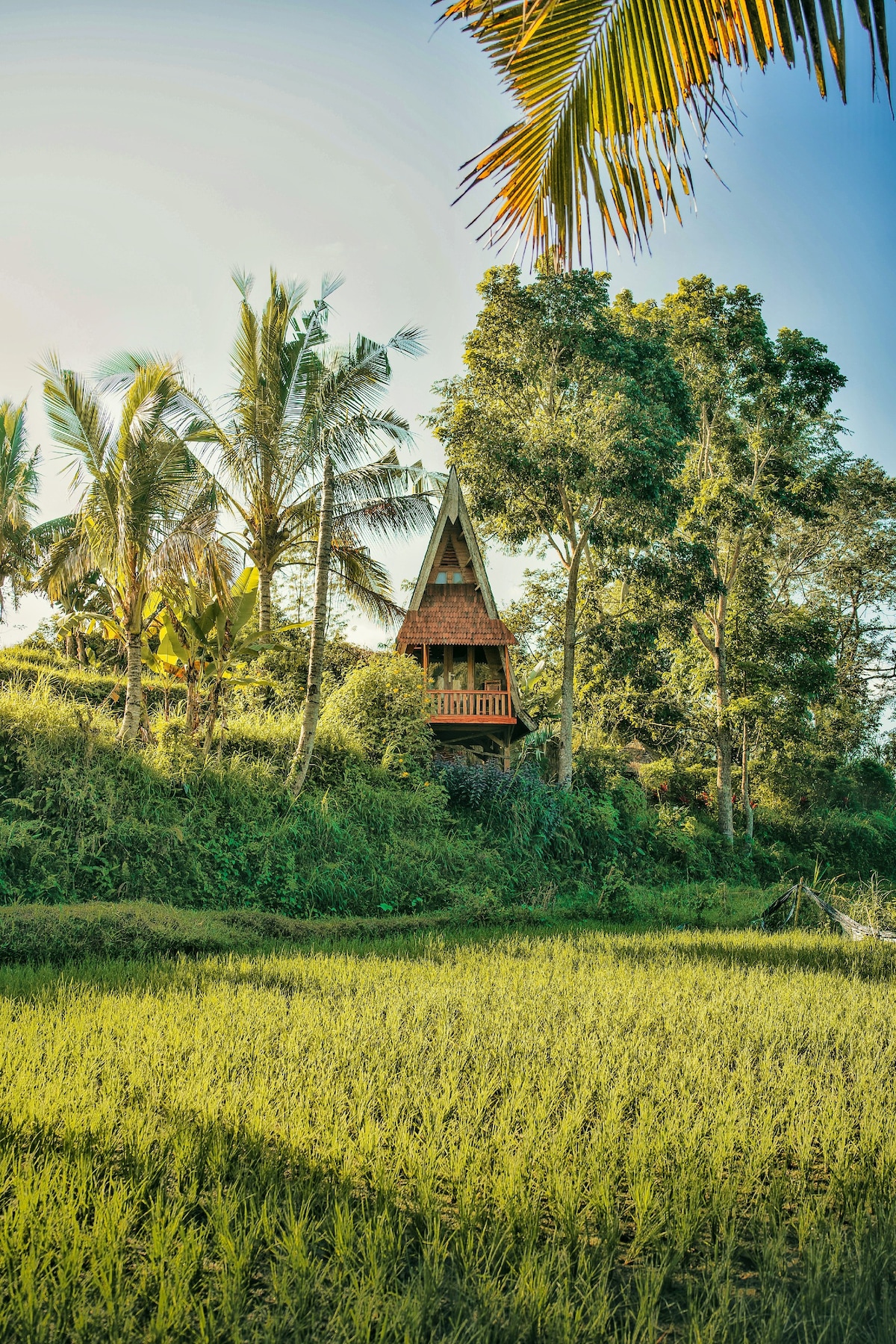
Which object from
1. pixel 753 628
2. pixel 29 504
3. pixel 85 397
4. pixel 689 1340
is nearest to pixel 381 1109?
pixel 689 1340

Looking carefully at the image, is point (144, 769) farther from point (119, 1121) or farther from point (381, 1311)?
point (381, 1311)

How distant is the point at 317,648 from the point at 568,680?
6706mm

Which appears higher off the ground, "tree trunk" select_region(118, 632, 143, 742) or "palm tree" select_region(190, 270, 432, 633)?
"palm tree" select_region(190, 270, 432, 633)

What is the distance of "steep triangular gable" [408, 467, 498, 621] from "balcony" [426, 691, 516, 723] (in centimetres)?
187

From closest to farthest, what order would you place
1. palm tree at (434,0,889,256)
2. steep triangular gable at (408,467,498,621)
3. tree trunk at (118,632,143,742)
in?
palm tree at (434,0,889,256)
tree trunk at (118,632,143,742)
steep triangular gable at (408,467,498,621)

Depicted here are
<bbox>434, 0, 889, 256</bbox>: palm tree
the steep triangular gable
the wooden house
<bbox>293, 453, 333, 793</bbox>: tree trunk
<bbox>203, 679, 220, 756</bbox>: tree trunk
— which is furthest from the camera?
the steep triangular gable

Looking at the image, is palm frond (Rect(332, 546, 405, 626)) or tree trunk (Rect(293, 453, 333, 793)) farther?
palm frond (Rect(332, 546, 405, 626))

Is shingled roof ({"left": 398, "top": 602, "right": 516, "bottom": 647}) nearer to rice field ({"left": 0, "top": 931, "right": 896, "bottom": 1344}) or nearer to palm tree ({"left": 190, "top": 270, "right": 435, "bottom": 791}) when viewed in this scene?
palm tree ({"left": 190, "top": 270, "right": 435, "bottom": 791})

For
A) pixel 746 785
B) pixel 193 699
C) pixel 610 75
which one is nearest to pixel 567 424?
pixel 193 699

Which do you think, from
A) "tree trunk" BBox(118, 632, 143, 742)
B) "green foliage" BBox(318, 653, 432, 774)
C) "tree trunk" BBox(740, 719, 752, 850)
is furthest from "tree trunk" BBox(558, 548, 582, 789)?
"tree trunk" BBox(118, 632, 143, 742)

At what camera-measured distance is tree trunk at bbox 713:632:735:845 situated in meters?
19.0

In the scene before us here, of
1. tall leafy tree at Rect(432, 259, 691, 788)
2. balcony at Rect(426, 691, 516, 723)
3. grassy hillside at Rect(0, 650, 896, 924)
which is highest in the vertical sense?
tall leafy tree at Rect(432, 259, 691, 788)

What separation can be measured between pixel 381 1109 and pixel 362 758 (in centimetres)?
923

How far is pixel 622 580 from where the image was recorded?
18.3 meters
